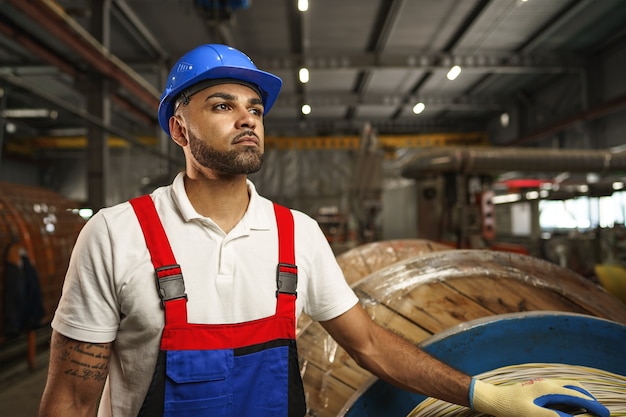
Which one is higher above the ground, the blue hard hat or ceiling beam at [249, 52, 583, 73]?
ceiling beam at [249, 52, 583, 73]

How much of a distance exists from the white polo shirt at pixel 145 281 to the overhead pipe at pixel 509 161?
17.1 ft

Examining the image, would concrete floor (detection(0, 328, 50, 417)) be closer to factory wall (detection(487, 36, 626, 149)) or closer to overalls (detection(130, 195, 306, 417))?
overalls (detection(130, 195, 306, 417))

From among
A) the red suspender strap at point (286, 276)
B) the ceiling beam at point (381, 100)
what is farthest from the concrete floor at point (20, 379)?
the ceiling beam at point (381, 100)

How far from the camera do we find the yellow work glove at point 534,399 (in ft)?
3.84

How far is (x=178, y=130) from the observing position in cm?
152

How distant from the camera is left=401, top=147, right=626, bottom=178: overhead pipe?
6117 mm

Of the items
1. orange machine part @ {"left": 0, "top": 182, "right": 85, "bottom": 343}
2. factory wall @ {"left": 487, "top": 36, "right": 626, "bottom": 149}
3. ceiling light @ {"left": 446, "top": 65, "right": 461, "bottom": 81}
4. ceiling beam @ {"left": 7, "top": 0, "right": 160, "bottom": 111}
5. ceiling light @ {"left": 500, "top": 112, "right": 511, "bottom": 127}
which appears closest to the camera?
orange machine part @ {"left": 0, "top": 182, "right": 85, "bottom": 343}

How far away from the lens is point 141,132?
1406 centimetres

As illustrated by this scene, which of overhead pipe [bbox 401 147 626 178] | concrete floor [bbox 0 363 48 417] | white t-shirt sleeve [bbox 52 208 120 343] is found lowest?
concrete floor [bbox 0 363 48 417]

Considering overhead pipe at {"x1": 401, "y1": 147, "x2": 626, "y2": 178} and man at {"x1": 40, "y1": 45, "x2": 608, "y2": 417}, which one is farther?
overhead pipe at {"x1": 401, "y1": 147, "x2": 626, "y2": 178}

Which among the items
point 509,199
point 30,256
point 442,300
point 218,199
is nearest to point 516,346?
point 442,300

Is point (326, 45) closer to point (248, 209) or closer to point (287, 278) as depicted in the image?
point (248, 209)

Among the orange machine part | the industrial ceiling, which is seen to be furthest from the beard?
the orange machine part

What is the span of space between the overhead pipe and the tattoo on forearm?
5.62 metres
